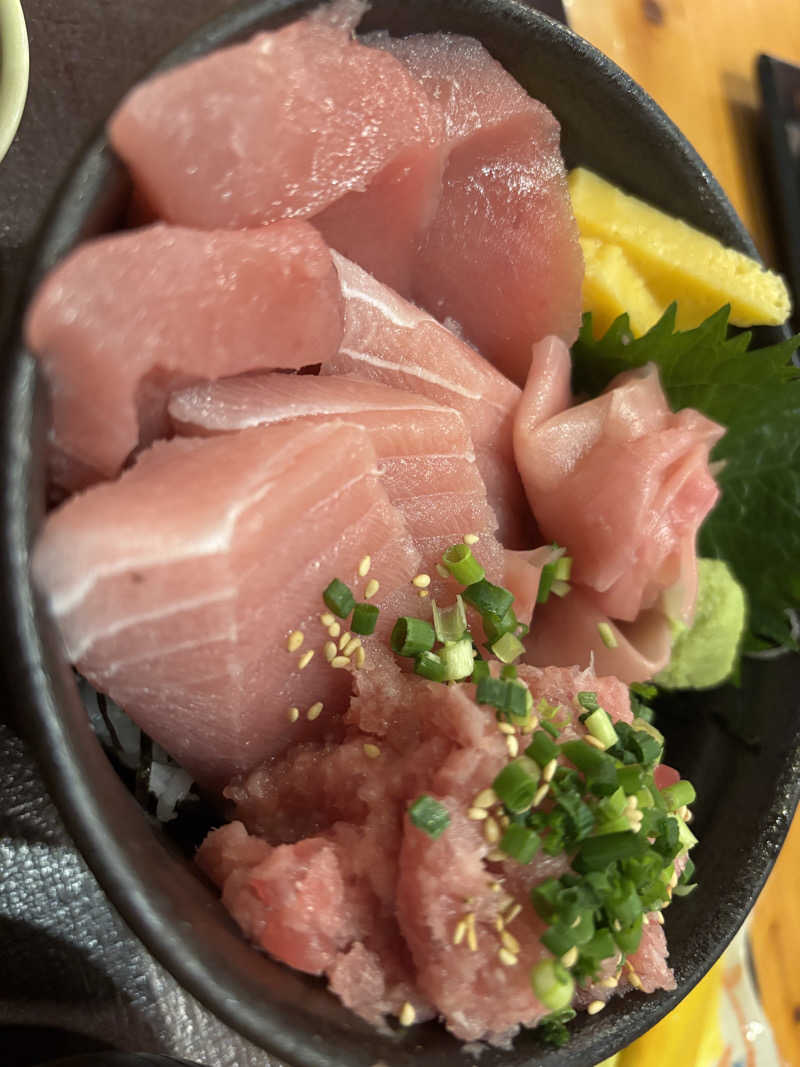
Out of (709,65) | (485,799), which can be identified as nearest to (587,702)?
(485,799)

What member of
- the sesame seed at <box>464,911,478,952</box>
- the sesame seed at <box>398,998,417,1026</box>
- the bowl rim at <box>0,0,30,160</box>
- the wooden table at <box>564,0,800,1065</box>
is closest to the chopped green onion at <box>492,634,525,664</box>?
the sesame seed at <box>464,911,478,952</box>

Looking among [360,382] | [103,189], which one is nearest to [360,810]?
[360,382]

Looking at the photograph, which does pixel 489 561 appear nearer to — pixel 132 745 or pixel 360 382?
pixel 360 382

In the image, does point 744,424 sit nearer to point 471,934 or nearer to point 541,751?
point 541,751

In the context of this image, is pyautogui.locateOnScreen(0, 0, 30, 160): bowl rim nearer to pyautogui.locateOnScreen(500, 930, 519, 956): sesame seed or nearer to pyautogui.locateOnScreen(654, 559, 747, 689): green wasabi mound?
pyautogui.locateOnScreen(500, 930, 519, 956): sesame seed

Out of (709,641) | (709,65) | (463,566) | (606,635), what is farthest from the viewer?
(709,65)
